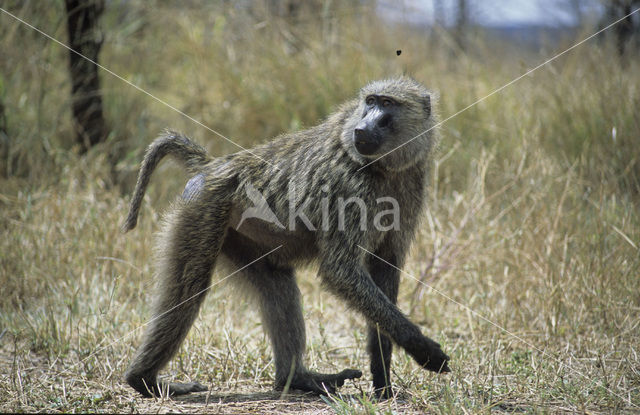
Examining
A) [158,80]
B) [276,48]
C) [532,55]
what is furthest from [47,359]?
[532,55]

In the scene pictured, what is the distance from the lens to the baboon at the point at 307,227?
9.16 feet

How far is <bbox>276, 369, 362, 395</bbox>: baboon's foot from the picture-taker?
2.98 meters

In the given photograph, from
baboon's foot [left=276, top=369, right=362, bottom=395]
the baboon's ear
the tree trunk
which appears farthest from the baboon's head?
the tree trunk

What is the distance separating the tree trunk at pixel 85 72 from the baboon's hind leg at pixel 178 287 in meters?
2.92

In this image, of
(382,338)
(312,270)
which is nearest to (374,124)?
(312,270)

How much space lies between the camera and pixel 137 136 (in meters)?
6.23

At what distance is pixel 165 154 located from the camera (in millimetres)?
3193

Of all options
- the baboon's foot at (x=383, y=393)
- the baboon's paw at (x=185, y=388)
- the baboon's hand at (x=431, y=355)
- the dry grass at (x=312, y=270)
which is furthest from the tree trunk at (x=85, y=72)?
the baboon's hand at (x=431, y=355)

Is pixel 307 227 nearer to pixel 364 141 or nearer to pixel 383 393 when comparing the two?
pixel 364 141

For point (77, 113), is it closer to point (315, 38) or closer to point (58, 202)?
point (58, 202)

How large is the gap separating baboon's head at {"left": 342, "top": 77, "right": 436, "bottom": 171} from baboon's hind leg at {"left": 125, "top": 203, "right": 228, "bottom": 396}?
2.26 ft

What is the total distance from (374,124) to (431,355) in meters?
1.00

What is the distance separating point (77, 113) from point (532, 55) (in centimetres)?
468

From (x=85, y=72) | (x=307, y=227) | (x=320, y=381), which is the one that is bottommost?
(x=320, y=381)
